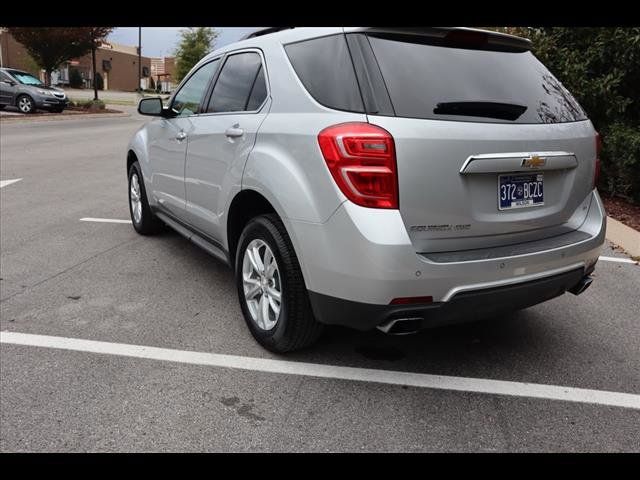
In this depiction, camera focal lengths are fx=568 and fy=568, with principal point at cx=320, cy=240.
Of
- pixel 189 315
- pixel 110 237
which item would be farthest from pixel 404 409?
pixel 110 237

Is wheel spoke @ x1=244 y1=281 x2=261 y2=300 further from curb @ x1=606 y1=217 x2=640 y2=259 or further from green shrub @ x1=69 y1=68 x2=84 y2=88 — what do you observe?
green shrub @ x1=69 y1=68 x2=84 y2=88

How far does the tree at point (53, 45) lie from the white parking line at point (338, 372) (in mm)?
28773

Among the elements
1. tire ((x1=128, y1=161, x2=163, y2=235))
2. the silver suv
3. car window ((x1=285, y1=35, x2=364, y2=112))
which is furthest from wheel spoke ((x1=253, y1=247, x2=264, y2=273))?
tire ((x1=128, y1=161, x2=163, y2=235))

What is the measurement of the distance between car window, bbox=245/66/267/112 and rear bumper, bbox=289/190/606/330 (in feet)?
3.12

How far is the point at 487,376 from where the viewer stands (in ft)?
10.0

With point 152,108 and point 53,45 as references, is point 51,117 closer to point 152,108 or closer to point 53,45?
point 53,45

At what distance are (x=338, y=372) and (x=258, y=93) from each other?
1.69 metres

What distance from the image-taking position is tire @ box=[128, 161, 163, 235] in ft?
18.3

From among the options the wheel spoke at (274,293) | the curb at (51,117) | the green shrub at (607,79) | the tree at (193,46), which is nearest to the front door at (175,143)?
the wheel spoke at (274,293)

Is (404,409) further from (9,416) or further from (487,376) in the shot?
(9,416)

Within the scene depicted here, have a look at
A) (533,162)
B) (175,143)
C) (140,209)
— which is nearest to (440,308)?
(533,162)

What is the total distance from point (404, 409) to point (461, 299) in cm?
61

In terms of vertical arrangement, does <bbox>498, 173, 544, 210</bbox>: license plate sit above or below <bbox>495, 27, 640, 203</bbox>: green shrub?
below

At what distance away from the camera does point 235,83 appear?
3775mm
